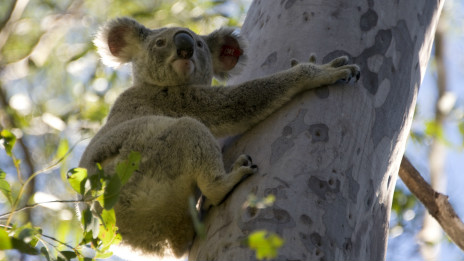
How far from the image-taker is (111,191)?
1922 mm

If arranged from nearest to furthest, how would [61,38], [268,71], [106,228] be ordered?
[106,228], [268,71], [61,38]

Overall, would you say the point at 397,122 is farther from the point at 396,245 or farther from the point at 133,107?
the point at 396,245

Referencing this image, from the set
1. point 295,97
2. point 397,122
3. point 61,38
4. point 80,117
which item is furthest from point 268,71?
point 61,38

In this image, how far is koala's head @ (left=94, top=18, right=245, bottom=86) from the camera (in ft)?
11.8

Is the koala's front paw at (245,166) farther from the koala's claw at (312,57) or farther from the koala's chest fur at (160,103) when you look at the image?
the koala's chest fur at (160,103)

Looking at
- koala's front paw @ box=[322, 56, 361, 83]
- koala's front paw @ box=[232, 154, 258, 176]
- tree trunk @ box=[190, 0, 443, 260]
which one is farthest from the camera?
koala's front paw @ box=[322, 56, 361, 83]

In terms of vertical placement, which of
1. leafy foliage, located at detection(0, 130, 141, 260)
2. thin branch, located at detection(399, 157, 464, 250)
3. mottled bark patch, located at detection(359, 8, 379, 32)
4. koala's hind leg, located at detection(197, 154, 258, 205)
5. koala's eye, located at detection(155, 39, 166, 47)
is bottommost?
leafy foliage, located at detection(0, 130, 141, 260)

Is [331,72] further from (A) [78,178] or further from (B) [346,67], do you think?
(A) [78,178]

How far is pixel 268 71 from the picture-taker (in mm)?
2936

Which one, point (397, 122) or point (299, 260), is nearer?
point (299, 260)

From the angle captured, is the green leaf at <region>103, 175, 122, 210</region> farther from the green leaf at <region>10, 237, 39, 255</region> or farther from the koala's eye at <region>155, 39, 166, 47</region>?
the koala's eye at <region>155, 39, 166, 47</region>

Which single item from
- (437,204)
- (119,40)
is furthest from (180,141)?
(437,204)

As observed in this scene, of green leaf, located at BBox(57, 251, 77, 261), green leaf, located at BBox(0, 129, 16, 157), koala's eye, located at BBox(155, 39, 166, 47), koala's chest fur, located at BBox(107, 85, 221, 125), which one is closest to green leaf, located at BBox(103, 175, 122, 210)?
green leaf, located at BBox(57, 251, 77, 261)

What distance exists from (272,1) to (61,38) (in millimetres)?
4805
